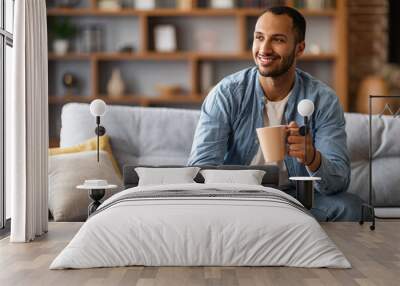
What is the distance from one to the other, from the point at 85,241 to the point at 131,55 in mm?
4691

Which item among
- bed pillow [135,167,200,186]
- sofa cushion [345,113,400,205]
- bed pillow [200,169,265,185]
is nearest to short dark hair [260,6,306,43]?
sofa cushion [345,113,400,205]

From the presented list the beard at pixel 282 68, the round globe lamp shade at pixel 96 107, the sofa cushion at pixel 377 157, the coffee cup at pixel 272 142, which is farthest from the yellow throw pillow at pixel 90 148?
the sofa cushion at pixel 377 157

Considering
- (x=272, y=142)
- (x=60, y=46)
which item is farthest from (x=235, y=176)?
(x=60, y=46)

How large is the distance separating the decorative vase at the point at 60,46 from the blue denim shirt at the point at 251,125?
10.9ft

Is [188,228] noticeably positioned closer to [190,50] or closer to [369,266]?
[369,266]

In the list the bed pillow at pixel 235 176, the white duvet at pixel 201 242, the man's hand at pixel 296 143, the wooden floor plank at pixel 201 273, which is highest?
the man's hand at pixel 296 143

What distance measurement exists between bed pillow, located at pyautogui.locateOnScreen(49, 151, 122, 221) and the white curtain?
0.35 meters

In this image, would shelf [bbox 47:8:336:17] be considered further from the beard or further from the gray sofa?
the beard

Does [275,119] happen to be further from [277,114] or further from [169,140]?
[169,140]

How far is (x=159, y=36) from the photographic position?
7812mm

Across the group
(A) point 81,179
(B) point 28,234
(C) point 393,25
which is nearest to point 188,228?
(B) point 28,234

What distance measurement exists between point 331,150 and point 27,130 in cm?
183

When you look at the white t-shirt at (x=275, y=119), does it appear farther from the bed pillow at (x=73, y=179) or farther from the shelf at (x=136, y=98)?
the shelf at (x=136, y=98)

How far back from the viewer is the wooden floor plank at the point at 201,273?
295 centimetres
